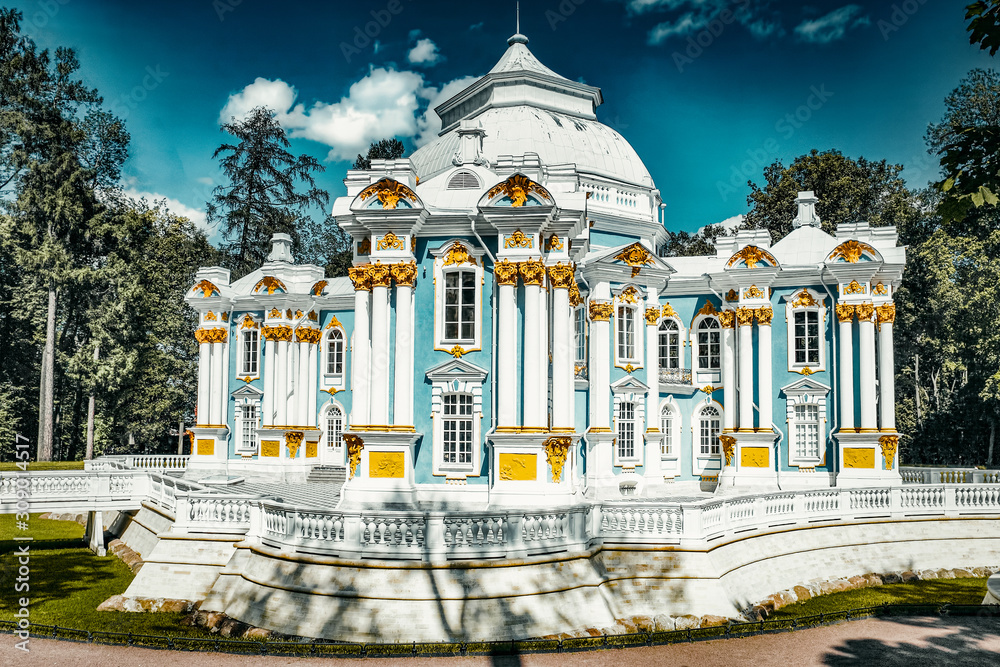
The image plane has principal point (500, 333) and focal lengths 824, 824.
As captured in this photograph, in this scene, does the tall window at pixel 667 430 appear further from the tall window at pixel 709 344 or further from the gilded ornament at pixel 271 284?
the gilded ornament at pixel 271 284

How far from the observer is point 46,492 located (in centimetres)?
1798

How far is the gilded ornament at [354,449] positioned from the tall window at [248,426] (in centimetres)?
1171

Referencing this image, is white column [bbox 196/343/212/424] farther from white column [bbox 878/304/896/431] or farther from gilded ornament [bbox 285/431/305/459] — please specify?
white column [bbox 878/304/896/431]

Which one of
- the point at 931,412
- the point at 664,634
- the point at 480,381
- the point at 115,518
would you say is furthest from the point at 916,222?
the point at 115,518

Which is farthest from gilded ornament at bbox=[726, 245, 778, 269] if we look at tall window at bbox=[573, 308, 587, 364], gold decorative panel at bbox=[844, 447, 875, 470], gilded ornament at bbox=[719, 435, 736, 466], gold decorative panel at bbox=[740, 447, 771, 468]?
gold decorative panel at bbox=[844, 447, 875, 470]

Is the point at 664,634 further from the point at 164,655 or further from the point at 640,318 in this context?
the point at 640,318

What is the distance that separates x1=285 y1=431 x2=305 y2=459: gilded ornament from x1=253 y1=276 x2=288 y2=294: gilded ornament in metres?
4.59

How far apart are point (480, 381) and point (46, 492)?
990 centimetres

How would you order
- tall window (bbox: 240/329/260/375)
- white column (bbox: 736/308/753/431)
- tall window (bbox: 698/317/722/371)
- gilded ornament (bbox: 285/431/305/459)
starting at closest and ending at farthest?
white column (bbox: 736/308/753/431), tall window (bbox: 698/317/722/371), gilded ornament (bbox: 285/431/305/459), tall window (bbox: 240/329/260/375)

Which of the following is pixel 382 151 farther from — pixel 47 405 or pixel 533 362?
pixel 533 362

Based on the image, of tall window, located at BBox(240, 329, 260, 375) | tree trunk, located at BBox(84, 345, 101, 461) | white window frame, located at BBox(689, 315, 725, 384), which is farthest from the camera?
tree trunk, located at BBox(84, 345, 101, 461)

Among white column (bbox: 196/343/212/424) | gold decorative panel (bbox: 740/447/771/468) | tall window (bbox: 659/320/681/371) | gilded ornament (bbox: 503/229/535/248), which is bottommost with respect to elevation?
gold decorative panel (bbox: 740/447/771/468)

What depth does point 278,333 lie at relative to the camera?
86.3ft

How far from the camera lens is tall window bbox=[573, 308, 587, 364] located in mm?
22812
